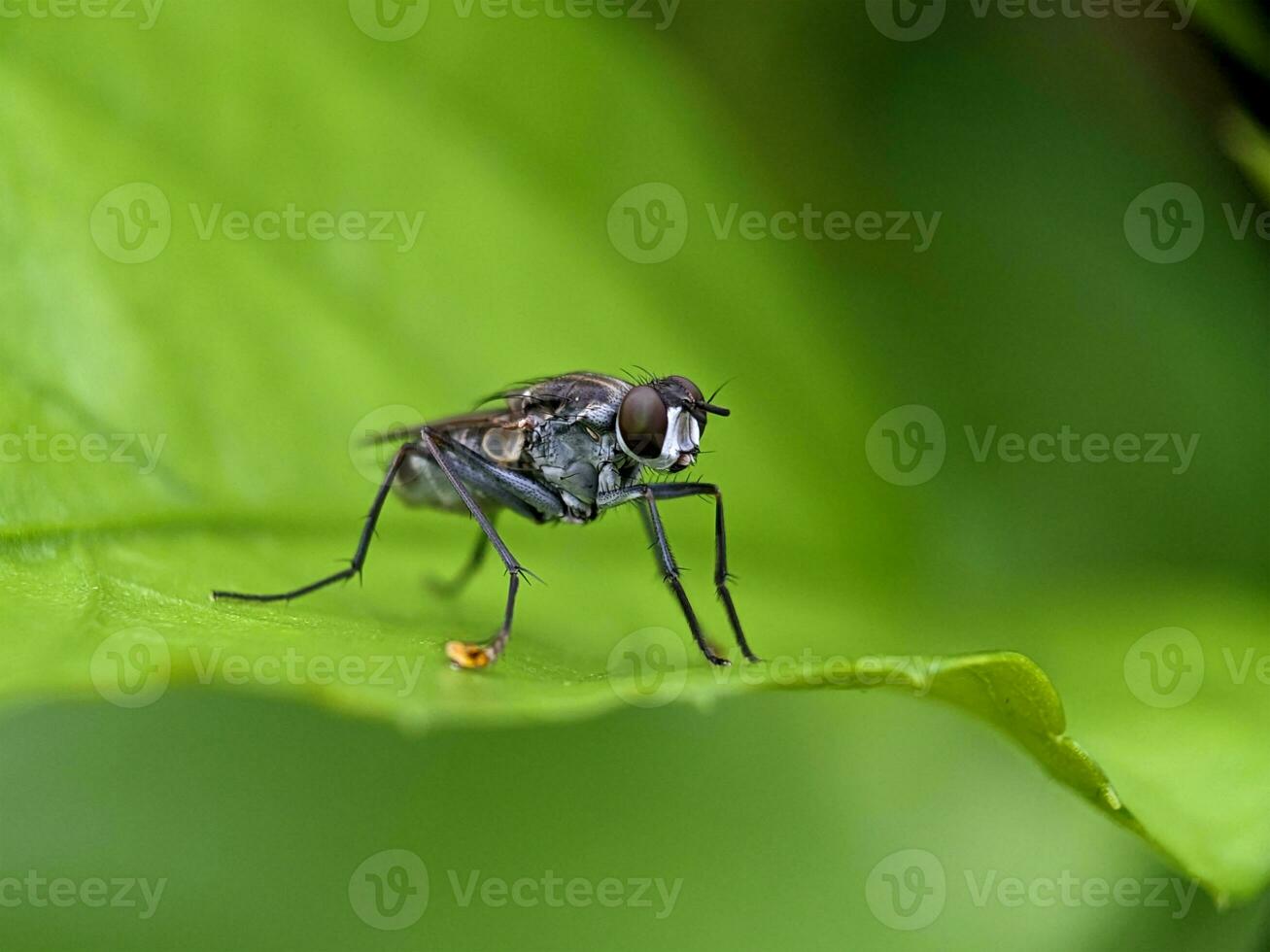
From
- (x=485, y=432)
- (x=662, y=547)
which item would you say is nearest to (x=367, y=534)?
(x=485, y=432)

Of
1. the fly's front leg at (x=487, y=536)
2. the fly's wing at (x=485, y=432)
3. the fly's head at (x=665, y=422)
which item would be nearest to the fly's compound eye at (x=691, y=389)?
the fly's head at (x=665, y=422)

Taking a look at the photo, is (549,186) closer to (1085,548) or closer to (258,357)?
(258,357)

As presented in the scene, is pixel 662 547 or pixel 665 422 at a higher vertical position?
pixel 665 422

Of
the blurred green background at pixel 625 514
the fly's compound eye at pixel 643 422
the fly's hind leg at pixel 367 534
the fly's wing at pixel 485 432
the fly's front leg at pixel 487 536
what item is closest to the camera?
the fly's front leg at pixel 487 536

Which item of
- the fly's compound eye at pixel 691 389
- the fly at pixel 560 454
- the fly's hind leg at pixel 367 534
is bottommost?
the fly's hind leg at pixel 367 534

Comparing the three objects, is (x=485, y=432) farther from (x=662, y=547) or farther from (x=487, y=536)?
(x=662, y=547)

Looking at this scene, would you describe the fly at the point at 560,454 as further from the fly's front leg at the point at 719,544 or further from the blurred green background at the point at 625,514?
the blurred green background at the point at 625,514

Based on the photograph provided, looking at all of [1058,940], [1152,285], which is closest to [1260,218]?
[1152,285]

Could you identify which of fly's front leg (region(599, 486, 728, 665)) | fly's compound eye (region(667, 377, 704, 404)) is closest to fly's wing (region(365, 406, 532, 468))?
fly's front leg (region(599, 486, 728, 665))
